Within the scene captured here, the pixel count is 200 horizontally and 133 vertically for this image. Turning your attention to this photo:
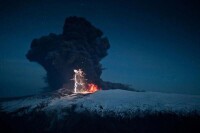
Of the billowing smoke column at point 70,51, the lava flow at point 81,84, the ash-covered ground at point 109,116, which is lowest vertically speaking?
the ash-covered ground at point 109,116

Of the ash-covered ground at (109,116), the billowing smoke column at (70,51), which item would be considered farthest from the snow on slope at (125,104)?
the billowing smoke column at (70,51)

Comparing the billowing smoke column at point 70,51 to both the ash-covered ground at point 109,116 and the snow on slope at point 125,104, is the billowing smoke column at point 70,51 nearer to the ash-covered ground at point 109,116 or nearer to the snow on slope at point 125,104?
the snow on slope at point 125,104

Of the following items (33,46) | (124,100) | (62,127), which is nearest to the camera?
(62,127)

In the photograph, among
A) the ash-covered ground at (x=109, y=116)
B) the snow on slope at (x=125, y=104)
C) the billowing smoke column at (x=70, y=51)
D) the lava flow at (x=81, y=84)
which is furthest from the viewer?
the billowing smoke column at (x=70, y=51)

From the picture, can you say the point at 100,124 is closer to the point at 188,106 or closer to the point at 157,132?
the point at 157,132

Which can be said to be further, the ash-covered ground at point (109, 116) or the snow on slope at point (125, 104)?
the snow on slope at point (125, 104)

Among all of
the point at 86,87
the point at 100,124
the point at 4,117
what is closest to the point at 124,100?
the point at 100,124

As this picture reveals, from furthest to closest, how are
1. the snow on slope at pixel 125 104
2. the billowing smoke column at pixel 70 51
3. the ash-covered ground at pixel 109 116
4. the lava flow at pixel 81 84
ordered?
the billowing smoke column at pixel 70 51, the lava flow at pixel 81 84, the snow on slope at pixel 125 104, the ash-covered ground at pixel 109 116
